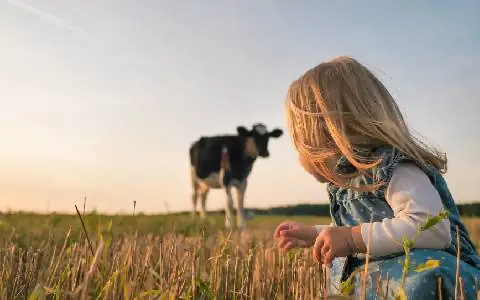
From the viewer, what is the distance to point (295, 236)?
101 inches

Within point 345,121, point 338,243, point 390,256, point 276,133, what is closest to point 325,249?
point 338,243

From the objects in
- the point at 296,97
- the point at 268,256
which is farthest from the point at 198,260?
the point at 296,97

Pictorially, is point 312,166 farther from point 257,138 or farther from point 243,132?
point 243,132

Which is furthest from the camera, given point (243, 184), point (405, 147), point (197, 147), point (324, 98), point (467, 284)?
point (197, 147)

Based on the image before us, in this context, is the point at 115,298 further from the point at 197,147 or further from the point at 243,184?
the point at 197,147

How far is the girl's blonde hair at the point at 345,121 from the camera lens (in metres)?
2.45

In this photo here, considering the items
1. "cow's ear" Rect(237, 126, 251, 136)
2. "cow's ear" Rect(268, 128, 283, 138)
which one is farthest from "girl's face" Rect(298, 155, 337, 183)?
"cow's ear" Rect(268, 128, 283, 138)

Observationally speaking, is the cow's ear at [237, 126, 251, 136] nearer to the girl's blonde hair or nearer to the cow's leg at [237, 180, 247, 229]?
the cow's leg at [237, 180, 247, 229]

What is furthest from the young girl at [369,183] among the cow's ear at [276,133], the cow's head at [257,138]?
the cow's ear at [276,133]

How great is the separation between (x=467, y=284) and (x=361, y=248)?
Answer: 43cm

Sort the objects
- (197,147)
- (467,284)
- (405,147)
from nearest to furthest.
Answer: (467,284), (405,147), (197,147)

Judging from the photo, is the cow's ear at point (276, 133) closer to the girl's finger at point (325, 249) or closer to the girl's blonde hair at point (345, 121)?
the girl's blonde hair at point (345, 121)

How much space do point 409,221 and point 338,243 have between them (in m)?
0.28

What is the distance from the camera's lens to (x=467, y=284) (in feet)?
7.34
